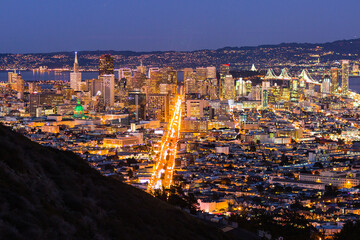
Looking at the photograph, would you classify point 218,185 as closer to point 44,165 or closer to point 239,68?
point 44,165

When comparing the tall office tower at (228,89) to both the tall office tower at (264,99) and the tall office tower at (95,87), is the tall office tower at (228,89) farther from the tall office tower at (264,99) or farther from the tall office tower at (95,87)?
the tall office tower at (95,87)

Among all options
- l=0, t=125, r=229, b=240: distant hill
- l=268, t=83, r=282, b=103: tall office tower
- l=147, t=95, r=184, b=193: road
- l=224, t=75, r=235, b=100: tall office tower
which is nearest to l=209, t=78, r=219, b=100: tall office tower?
l=224, t=75, r=235, b=100: tall office tower

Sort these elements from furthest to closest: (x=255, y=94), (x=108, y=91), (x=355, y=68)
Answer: (x=355, y=68) → (x=255, y=94) → (x=108, y=91)

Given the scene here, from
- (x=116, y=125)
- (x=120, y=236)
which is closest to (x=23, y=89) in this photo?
(x=116, y=125)

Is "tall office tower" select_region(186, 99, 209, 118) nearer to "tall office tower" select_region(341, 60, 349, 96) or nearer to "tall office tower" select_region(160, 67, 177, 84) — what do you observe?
"tall office tower" select_region(160, 67, 177, 84)

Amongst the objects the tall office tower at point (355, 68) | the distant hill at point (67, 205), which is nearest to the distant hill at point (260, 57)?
the tall office tower at point (355, 68)

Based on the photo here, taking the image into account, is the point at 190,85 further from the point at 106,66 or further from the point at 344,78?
the point at 344,78

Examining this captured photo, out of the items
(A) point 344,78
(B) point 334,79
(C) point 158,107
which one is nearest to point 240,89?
(B) point 334,79
